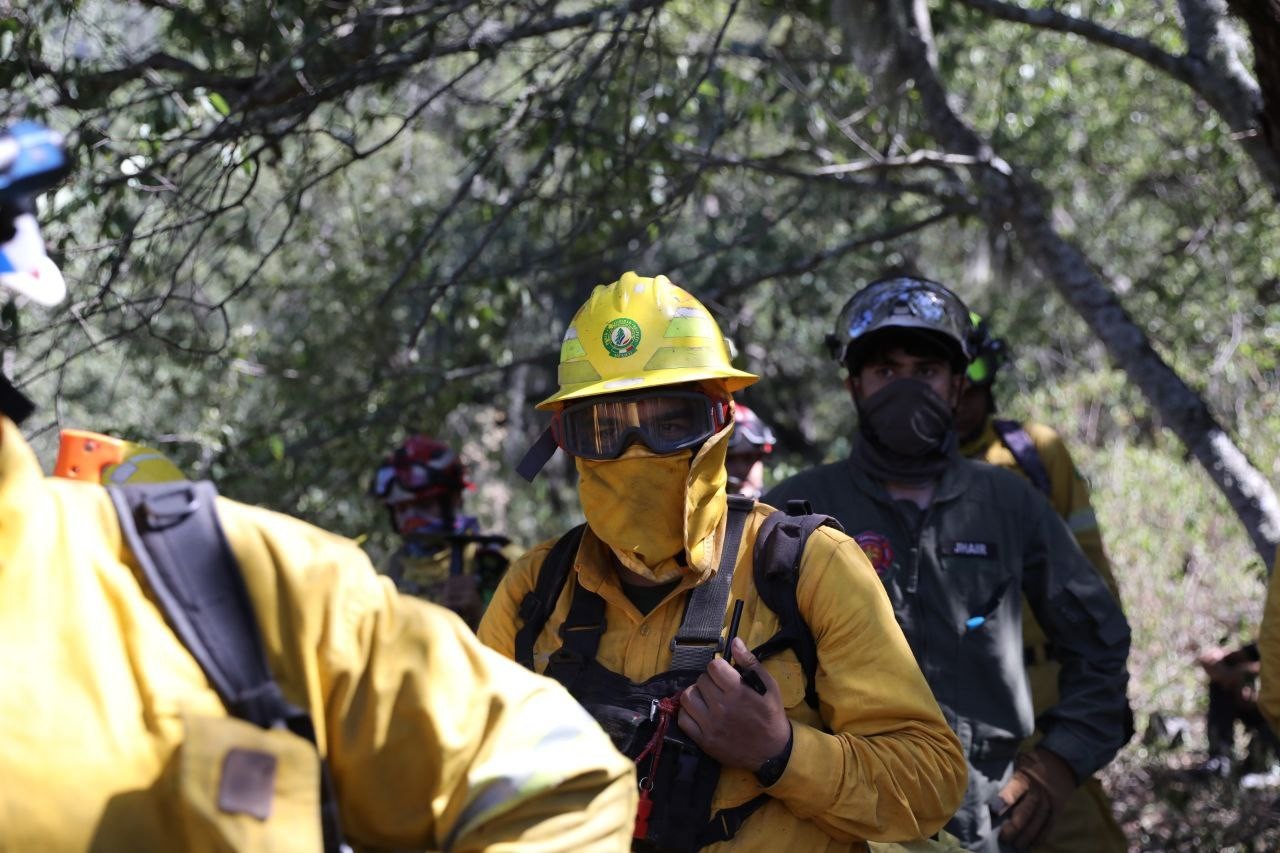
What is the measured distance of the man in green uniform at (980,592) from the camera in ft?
12.6

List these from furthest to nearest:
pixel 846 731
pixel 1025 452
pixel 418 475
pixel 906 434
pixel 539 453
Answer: pixel 418 475, pixel 1025 452, pixel 906 434, pixel 539 453, pixel 846 731

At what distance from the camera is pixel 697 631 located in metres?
2.74

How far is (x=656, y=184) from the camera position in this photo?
278 inches

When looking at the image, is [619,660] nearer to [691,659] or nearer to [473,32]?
[691,659]

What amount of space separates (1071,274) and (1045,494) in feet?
4.87

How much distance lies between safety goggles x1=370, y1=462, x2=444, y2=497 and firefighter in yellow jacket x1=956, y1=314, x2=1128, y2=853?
8.45 ft

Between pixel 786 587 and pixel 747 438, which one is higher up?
pixel 747 438

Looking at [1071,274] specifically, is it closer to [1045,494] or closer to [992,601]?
[1045,494]

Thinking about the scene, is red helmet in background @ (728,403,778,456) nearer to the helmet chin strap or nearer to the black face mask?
the black face mask

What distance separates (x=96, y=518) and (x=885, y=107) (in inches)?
232

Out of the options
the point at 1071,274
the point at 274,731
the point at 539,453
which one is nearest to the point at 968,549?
the point at 539,453

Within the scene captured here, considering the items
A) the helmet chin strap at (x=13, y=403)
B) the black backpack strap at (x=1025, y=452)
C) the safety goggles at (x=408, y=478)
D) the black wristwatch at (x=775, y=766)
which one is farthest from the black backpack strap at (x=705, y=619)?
the safety goggles at (x=408, y=478)

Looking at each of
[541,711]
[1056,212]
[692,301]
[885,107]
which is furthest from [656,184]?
[1056,212]

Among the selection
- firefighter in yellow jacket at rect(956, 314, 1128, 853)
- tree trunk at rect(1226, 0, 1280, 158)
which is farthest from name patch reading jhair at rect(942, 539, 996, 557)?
tree trunk at rect(1226, 0, 1280, 158)
